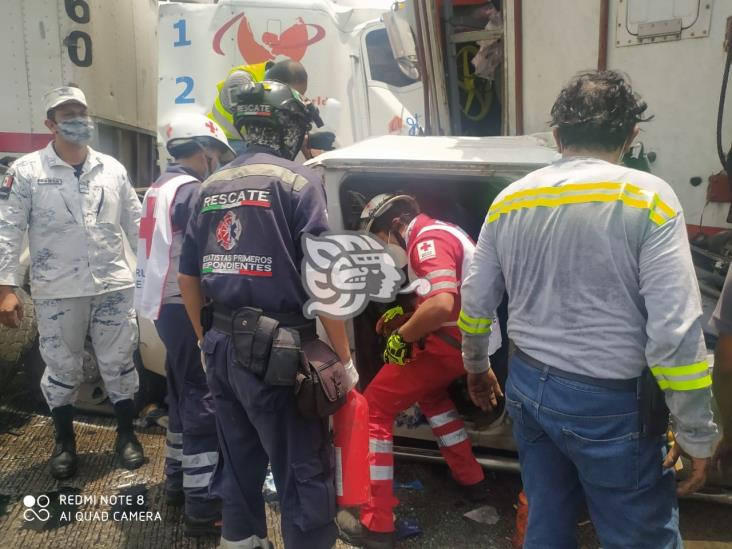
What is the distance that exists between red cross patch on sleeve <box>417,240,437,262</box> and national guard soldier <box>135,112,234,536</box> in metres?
1.00

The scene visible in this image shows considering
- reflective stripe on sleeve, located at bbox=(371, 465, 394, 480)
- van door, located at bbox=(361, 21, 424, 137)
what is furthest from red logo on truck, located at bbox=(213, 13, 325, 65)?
reflective stripe on sleeve, located at bbox=(371, 465, 394, 480)

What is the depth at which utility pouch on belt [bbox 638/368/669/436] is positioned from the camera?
1.54 meters

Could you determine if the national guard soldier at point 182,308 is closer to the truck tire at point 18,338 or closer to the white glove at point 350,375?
the white glove at point 350,375

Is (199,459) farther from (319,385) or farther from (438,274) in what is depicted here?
(438,274)

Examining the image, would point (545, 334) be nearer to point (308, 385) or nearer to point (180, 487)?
point (308, 385)

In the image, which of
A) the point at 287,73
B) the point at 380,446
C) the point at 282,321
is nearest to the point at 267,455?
the point at 282,321

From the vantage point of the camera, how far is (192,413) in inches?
104

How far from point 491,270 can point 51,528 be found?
2.30 m

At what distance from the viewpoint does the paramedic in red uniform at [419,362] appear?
2.37 metres

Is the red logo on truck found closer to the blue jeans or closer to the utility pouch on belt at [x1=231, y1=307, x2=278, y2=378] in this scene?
the utility pouch on belt at [x1=231, y1=307, x2=278, y2=378]

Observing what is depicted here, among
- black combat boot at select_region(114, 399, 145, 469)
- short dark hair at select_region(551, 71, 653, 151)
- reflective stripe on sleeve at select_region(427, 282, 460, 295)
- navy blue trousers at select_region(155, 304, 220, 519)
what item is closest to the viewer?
short dark hair at select_region(551, 71, 653, 151)

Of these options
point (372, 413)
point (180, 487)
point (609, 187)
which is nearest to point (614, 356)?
point (609, 187)

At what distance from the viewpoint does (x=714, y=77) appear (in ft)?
10.1

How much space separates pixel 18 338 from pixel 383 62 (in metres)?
3.95
